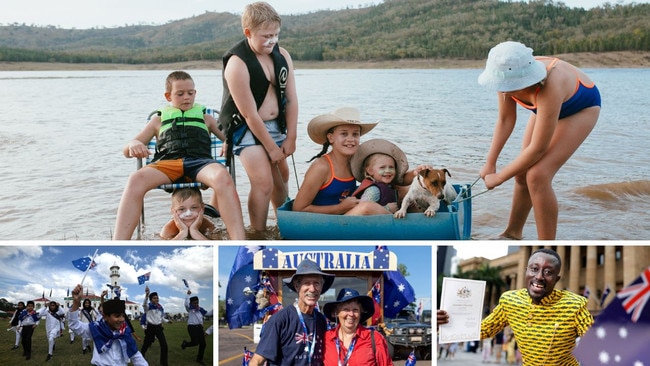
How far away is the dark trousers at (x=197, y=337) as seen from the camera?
365 centimetres

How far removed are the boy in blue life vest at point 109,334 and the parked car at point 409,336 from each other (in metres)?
1.16

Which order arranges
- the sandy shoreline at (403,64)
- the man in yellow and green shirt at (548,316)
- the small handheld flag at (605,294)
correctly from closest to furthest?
the man in yellow and green shirt at (548,316) → the small handheld flag at (605,294) → the sandy shoreline at (403,64)

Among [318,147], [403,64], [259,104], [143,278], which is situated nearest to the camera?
[143,278]

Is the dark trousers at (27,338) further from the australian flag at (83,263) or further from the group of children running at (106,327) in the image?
the australian flag at (83,263)

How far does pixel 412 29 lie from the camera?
2692 cm

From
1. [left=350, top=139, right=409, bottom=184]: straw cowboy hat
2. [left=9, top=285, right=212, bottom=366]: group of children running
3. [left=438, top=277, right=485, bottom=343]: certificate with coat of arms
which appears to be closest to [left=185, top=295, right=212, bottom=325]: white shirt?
[left=9, top=285, right=212, bottom=366]: group of children running

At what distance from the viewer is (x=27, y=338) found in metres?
3.71

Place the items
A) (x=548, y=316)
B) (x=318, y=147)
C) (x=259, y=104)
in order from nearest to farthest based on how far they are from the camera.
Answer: (x=548, y=316), (x=259, y=104), (x=318, y=147)

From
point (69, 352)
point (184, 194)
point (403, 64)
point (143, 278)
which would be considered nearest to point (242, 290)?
point (143, 278)

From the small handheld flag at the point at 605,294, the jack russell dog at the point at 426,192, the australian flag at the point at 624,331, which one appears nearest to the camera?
the australian flag at the point at 624,331

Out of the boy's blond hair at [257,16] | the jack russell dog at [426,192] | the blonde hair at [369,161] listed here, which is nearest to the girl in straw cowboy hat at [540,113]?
the jack russell dog at [426,192]

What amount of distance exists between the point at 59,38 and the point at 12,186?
16223mm

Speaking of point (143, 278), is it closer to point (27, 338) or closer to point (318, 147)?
point (27, 338)

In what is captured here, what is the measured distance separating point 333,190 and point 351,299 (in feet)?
3.87
